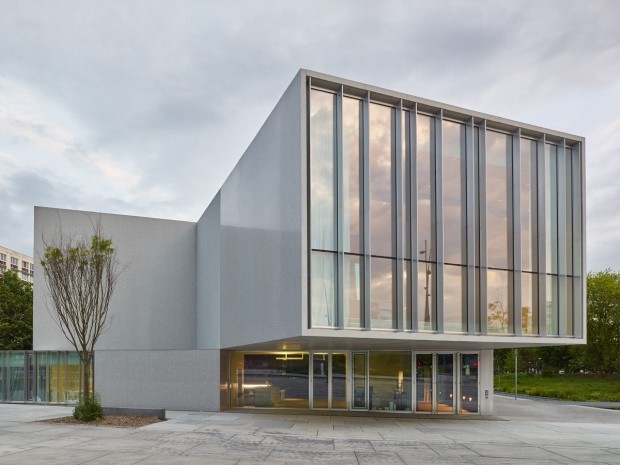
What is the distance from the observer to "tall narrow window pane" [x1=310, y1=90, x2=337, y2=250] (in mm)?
18281

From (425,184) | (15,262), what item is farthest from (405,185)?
(15,262)

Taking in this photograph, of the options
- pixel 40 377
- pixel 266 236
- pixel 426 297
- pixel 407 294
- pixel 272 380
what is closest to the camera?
pixel 407 294

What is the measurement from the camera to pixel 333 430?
19.7 metres

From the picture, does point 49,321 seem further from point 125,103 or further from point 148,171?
point 148,171

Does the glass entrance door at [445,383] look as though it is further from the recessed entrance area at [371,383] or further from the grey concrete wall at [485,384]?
the grey concrete wall at [485,384]

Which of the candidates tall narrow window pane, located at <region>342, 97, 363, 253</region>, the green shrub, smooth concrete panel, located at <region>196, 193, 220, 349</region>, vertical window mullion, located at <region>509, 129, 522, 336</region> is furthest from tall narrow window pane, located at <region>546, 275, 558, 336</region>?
the green shrub

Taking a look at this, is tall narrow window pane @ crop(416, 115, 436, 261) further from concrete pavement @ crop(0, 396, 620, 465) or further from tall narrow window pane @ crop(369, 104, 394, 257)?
concrete pavement @ crop(0, 396, 620, 465)

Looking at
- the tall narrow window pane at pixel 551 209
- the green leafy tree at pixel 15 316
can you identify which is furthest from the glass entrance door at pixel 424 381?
the green leafy tree at pixel 15 316

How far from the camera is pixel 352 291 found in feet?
61.2

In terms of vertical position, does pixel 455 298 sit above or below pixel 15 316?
above

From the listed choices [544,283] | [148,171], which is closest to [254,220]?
[544,283]

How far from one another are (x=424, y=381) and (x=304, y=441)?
1094 centimetres

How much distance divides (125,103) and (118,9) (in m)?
9.93

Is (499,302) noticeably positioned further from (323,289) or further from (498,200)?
(323,289)
